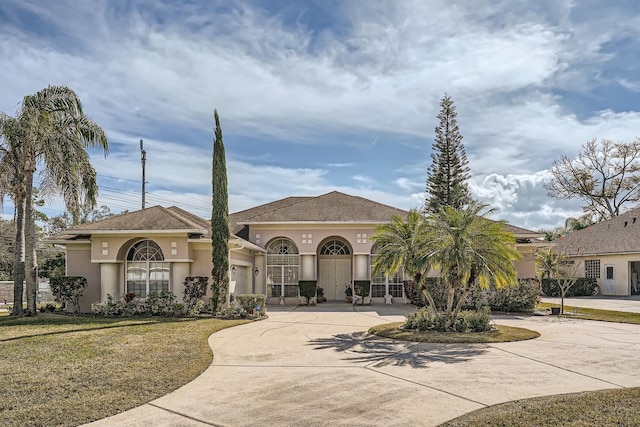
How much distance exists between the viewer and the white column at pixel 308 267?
82.0 feet

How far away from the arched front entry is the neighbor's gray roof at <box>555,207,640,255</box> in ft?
47.1

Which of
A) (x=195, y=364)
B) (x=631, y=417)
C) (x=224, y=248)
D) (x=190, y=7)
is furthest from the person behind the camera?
(x=224, y=248)

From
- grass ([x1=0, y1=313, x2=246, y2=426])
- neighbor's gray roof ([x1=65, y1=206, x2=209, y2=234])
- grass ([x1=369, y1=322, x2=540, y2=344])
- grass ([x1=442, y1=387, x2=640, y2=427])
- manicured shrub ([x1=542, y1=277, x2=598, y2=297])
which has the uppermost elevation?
neighbor's gray roof ([x1=65, y1=206, x2=209, y2=234])

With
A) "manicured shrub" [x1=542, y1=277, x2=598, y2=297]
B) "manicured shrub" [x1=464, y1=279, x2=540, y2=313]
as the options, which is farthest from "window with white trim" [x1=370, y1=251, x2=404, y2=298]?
"manicured shrub" [x1=542, y1=277, x2=598, y2=297]

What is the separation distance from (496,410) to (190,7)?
1009 cm

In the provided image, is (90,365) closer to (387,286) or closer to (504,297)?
(504,297)

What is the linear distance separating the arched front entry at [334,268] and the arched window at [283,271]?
206 cm

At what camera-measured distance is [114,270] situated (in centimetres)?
2023

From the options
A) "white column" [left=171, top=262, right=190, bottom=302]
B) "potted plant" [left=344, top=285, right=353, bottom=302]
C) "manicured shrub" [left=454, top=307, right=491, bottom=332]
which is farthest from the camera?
"potted plant" [left=344, top=285, right=353, bottom=302]

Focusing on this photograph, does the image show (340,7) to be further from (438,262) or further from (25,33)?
(25,33)

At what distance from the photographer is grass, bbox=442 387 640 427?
246 inches

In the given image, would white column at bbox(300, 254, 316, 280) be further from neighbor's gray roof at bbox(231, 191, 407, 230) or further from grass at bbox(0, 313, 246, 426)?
grass at bbox(0, 313, 246, 426)

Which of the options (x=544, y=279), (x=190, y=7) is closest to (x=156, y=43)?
(x=190, y=7)

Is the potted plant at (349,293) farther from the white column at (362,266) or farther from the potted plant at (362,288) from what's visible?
the white column at (362,266)
